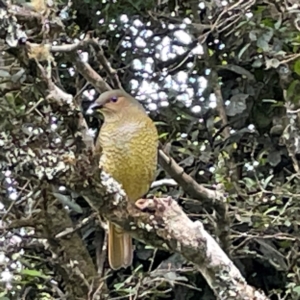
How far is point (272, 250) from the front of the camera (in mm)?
2809

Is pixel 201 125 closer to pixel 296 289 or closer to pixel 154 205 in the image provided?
pixel 296 289

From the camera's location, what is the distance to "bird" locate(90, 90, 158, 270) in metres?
2.59

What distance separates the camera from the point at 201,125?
2.95 m

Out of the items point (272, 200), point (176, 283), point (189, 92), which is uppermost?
point (189, 92)

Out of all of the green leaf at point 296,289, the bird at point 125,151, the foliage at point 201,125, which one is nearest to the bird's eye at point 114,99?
the bird at point 125,151

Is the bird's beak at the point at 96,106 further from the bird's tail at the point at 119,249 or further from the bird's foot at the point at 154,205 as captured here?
the bird's foot at the point at 154,205

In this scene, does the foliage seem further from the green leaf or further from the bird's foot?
the bird's foot

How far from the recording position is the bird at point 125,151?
2586mm

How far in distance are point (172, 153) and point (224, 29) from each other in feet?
1.40

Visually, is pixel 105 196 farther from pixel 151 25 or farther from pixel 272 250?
pixel 151 25

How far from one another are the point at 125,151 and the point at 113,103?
15 centimetres

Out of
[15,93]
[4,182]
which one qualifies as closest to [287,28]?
[15,93]

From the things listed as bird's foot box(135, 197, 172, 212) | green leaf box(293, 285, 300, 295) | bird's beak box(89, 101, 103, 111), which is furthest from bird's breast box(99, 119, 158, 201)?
bird's foot box(135, 197, 172, 212)

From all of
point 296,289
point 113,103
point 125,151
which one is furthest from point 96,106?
point 296,289
